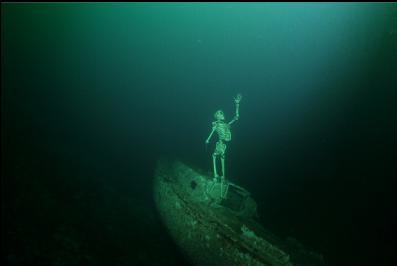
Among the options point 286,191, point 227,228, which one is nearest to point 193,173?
point 227,228

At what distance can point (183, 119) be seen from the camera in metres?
14.2

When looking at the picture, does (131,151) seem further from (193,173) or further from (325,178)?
(325,178)

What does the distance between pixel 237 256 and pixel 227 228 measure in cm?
56

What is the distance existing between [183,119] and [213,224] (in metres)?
8.75

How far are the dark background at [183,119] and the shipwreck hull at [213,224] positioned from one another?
4.13 feet

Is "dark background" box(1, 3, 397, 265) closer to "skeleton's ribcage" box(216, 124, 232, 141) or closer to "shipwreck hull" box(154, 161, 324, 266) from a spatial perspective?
"shipwreck hull" box(154, 161, 324, 266)

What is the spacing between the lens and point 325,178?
33.8 ft

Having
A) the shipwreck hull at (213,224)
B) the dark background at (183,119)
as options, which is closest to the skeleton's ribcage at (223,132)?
the shipwreck hull at (213,224)

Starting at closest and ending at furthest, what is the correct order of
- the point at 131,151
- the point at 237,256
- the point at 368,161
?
the point at 237,256 < the point at 368,161 < the point at 131,151

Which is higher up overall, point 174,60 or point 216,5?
point 216,5

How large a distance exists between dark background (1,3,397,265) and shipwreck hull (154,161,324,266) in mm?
1259

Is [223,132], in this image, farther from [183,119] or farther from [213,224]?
[183,119]

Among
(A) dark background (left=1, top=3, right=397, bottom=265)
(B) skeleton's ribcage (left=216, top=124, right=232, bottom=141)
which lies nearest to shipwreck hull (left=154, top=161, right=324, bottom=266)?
(B) skeleton's ribcage (left=216, top=124, right=232, bottom=141)

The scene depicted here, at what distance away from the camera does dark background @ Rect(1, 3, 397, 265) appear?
837 cm
